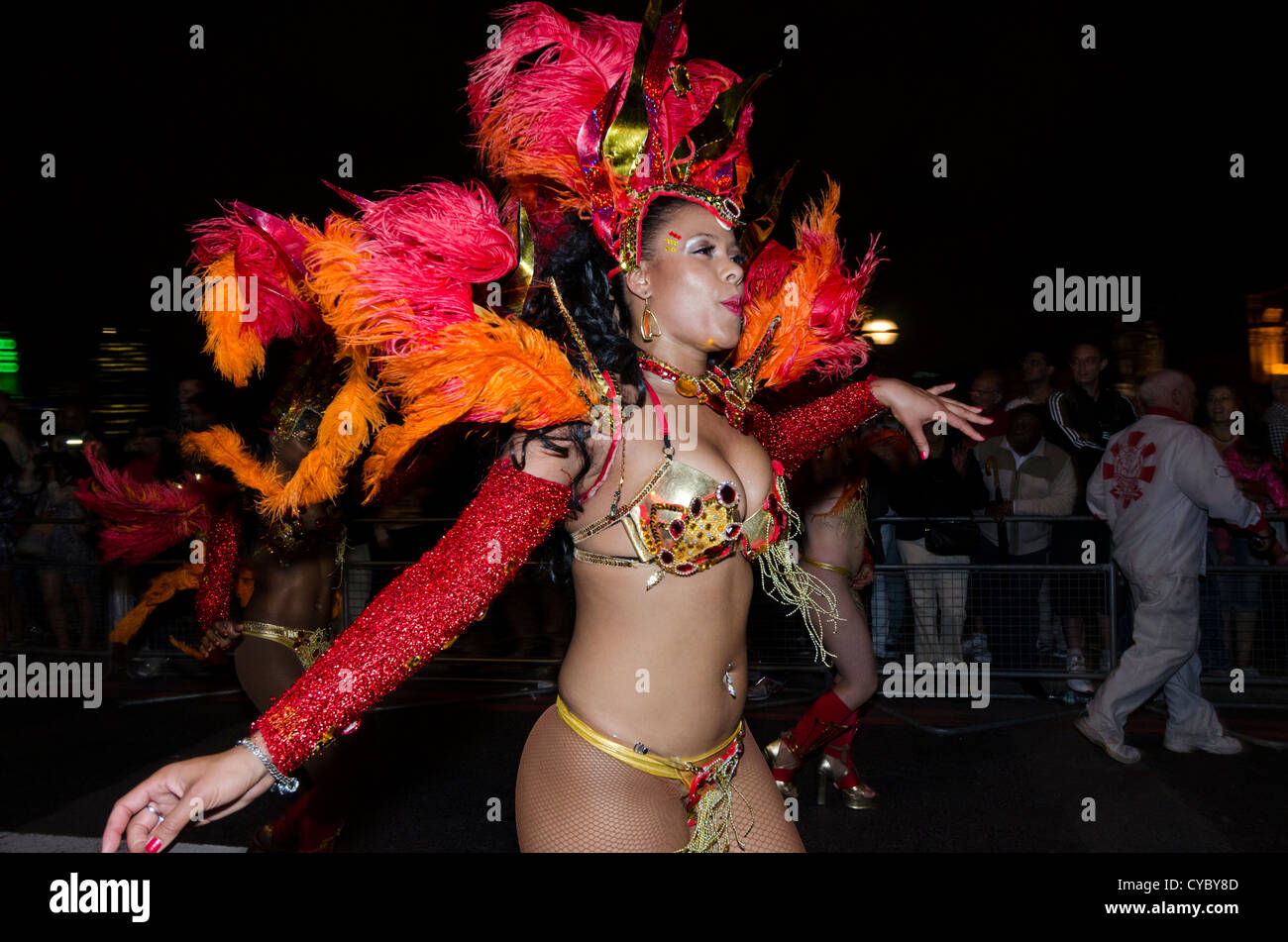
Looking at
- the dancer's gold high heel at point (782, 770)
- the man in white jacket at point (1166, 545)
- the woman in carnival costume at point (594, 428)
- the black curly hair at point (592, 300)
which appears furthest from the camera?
the man in white jacket at point (1166, 545)

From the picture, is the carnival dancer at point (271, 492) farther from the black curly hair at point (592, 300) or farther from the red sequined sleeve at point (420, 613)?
the red sequined sleeve at point (420, 613)

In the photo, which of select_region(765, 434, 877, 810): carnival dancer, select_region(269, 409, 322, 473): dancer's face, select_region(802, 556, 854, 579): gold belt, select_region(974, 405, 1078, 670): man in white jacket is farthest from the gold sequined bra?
select_region(974, 405, 1078, 670): man in white jacket

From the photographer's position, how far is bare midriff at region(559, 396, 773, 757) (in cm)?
185

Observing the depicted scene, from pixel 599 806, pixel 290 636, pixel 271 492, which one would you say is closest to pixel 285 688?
pixel 290 636

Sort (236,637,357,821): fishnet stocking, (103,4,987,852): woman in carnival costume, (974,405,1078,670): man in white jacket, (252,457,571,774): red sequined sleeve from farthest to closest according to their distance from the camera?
(974,405,1078,670): man in white jacket < (236,637,357,821): fishnet stocking < (103,4,987,852): woman in carnival costume < (252,457,571,774): red sequined sleeve

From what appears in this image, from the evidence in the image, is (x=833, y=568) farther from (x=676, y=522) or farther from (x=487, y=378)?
(x=487, y=378)

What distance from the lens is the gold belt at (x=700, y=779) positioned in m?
1.82

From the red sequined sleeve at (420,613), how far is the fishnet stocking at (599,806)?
39cm

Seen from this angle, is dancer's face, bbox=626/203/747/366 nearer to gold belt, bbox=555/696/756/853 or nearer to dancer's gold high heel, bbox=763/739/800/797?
gold belt, bbox=555/696/756/853

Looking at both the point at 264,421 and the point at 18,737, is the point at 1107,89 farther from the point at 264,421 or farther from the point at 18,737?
the point at 18,737

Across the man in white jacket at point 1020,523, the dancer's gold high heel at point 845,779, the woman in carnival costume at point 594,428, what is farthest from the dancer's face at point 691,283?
the man in white jacket at point 1020,523

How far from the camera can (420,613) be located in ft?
5.24

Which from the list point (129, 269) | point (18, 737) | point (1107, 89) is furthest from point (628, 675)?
point (129, 269)

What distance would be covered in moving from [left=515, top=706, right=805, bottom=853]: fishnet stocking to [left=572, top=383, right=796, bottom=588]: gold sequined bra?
1.25 ft
